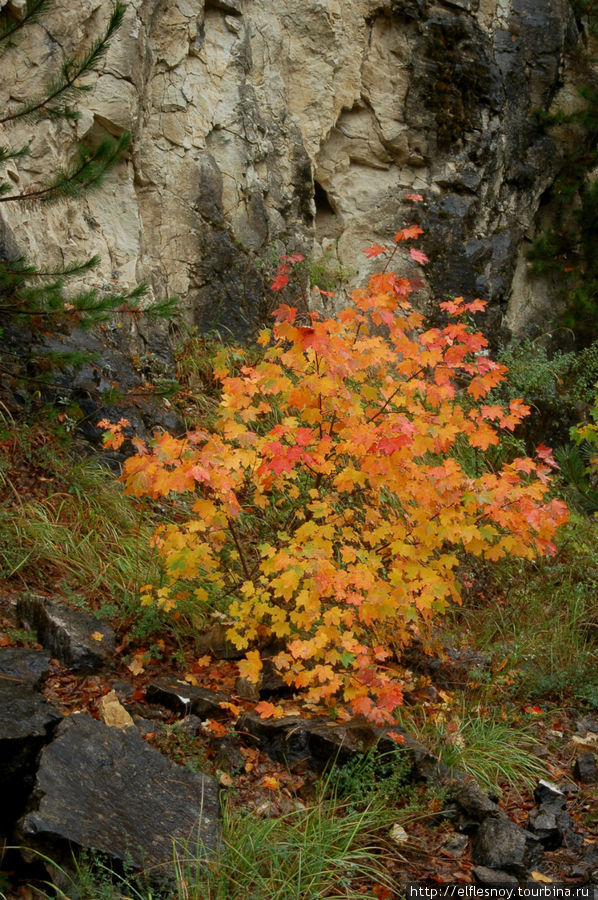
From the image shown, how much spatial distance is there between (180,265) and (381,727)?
5329 millimetres

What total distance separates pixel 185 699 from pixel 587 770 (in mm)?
2087

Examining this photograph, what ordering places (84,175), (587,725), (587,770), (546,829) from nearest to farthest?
(546,829), (587,770), (587,725), (84,175)

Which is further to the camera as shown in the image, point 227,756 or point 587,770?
point 587,770

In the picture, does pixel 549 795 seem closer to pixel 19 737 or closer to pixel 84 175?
pixel 19 737

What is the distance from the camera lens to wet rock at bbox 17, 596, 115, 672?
12.1ft

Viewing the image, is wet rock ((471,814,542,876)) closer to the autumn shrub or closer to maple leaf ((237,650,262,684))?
the autumn shrub

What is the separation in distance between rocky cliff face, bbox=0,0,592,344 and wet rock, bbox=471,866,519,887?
207 inches

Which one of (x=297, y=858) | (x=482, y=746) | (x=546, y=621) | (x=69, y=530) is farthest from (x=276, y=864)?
(x=546, y=621)

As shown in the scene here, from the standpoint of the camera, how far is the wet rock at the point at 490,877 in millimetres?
2848

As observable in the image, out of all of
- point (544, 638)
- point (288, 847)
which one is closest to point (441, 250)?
point (544, 638)

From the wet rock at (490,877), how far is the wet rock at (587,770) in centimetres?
96

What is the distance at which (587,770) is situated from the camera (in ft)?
12.0

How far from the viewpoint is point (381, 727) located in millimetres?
3418

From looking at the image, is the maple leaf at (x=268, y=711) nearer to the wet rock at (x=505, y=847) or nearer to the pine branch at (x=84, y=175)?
the wet rock at (x=505, y=847)
